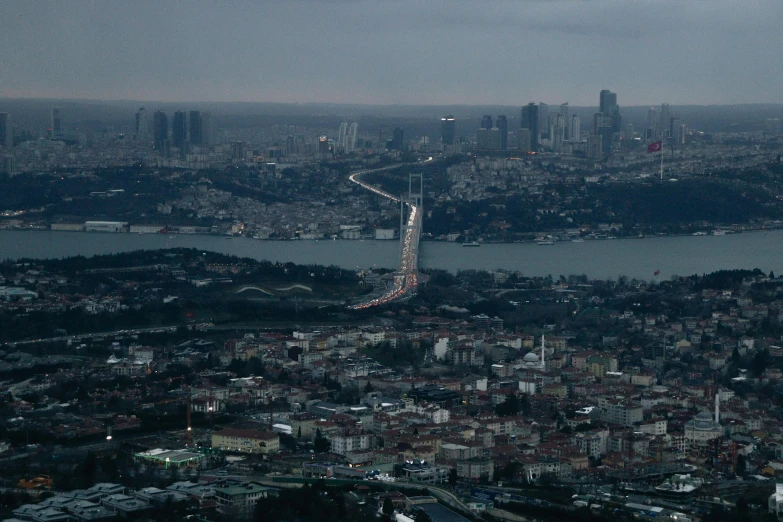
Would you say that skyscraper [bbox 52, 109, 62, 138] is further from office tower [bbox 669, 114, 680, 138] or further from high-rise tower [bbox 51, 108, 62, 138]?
office tower [bbox 669, 114, 680, 138]

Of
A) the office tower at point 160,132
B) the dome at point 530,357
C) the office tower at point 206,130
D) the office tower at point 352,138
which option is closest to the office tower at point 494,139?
the office tower at point 352,138

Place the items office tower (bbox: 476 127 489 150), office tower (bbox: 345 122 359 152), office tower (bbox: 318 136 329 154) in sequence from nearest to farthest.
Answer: office tower (bbox: 318 136 329 154)
office tower (bbox: 476 127 489 150)
office tower (bbox: 345 122 359 152)

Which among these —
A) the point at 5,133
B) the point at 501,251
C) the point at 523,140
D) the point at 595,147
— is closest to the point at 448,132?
the point at 523,140

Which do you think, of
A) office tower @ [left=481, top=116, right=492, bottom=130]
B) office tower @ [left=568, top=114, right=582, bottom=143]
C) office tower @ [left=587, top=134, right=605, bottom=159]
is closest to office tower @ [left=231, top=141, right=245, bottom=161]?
office tower @ [left=481, top=116, right=492, bottom=130]

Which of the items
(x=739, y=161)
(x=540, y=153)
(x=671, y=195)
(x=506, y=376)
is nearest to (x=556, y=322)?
(x=506, y=376)

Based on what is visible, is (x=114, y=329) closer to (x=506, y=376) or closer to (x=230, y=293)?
(x=230, y=293)

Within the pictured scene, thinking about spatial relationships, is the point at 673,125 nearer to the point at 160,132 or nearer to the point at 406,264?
the point at 160,132

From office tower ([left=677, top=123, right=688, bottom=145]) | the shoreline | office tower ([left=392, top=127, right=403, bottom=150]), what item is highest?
office tower ([left=677, top=123, right=688, bottom=145])
